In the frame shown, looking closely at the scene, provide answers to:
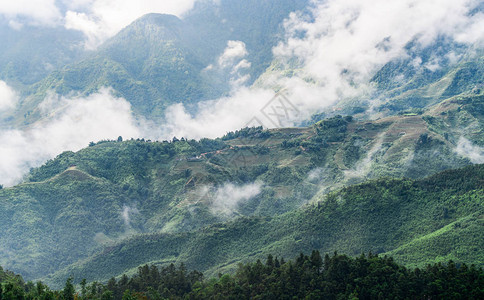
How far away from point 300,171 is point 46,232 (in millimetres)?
69512

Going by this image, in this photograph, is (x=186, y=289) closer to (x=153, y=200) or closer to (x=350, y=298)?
(x=350, y=298)

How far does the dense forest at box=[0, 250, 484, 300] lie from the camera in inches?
2477

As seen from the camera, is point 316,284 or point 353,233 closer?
point 316,284

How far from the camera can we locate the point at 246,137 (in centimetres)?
17900

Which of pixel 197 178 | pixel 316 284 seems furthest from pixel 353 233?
pixel 197 178

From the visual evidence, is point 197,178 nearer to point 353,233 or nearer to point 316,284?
point 353,233

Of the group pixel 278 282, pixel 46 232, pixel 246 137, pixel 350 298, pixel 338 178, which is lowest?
pixel 350 298

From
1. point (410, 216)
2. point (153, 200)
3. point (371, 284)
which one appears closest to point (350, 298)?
point (371, 284)

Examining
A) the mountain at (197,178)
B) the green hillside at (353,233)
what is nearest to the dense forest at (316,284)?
the green hillside at (353,233)

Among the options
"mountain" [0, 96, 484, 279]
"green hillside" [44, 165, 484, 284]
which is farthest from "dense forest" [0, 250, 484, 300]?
"mountain" [0, 96, 484, 279]

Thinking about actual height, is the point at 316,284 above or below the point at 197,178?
below

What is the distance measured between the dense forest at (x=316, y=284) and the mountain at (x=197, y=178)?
49.7 m

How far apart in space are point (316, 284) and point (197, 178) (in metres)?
82.7

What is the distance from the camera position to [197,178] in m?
148
